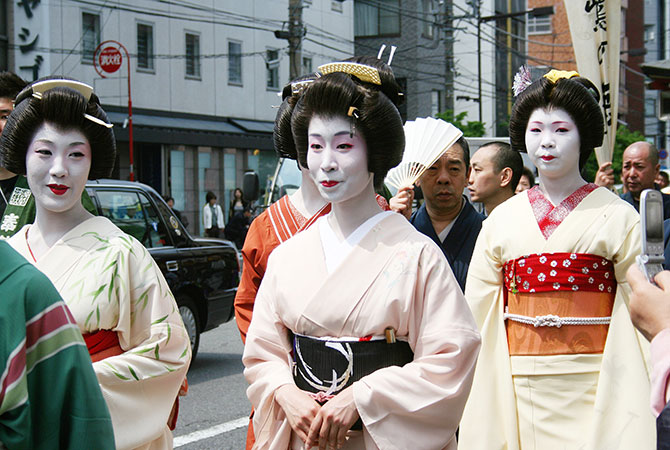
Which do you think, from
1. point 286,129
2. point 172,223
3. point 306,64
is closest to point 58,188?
point 286,129

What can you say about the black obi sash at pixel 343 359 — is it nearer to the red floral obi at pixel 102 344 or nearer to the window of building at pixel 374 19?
the red floral obi at pixel 102 344

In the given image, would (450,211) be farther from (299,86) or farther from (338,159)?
(338,159)

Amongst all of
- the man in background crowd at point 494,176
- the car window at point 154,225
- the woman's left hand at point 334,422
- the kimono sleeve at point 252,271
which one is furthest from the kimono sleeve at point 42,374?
the car window at point 154,225

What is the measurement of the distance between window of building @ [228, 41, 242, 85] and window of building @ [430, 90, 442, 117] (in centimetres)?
1116

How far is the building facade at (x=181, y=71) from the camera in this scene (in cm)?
1939

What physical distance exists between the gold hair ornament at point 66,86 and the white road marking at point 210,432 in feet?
9.25

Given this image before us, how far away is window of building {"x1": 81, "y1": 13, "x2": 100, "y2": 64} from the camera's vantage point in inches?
794

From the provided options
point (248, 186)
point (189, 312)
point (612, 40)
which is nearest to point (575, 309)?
point (612, 40)

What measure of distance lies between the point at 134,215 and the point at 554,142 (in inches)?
167

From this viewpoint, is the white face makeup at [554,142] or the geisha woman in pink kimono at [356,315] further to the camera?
the white face makeup at [554,142]

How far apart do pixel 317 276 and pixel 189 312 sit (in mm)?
4870

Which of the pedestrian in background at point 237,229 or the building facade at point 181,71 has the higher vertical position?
the building facade at point 181,71

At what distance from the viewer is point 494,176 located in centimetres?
489

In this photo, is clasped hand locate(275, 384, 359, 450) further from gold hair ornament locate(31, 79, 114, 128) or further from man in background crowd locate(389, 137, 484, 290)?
man in background crowd locate(389, 137, 484, 290)
